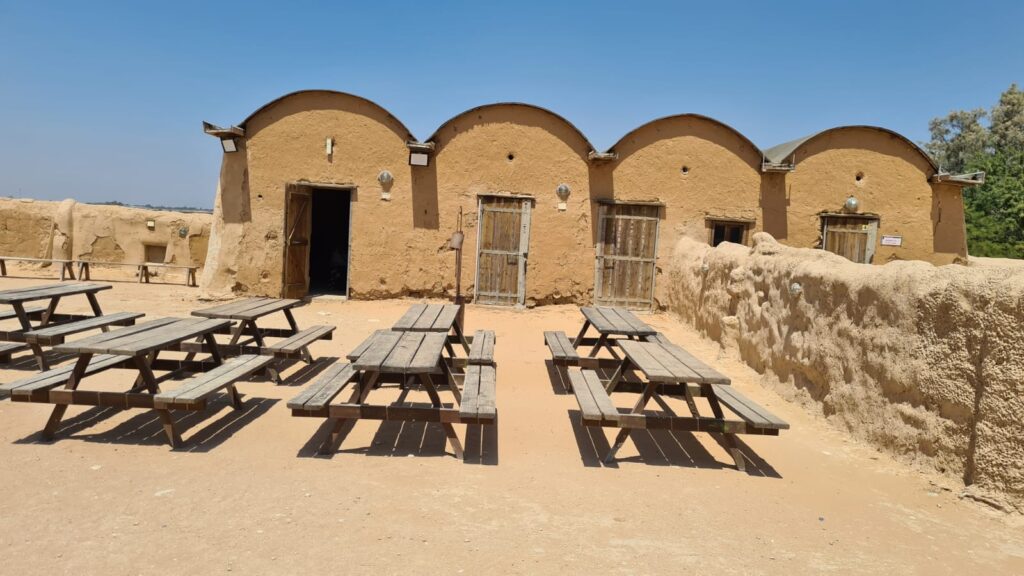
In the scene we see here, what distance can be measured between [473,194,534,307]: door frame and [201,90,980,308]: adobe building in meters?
0.03

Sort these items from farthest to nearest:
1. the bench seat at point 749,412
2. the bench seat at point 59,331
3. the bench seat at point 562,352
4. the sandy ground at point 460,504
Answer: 1. the bench seat at point 562,352
2. the bench seat at point 59,331
3. the bench seat at point 749,412
4. the sandy ground at point 460,504

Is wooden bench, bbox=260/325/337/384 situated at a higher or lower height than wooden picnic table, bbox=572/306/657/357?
lower

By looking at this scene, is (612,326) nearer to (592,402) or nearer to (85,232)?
(592,402)

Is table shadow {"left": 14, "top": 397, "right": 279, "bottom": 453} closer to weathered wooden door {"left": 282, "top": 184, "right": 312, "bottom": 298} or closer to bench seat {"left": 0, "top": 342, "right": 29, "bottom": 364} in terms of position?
bench seat {"left": 0, "top": 342, "right": 29, "bottom": 364}

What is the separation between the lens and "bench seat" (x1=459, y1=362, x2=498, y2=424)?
3.88 meters

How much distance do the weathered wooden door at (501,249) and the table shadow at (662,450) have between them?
6.03 metres

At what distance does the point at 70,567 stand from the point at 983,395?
5.04 metres

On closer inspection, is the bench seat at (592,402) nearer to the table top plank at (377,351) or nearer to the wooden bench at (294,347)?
the table top plank at (377,351)

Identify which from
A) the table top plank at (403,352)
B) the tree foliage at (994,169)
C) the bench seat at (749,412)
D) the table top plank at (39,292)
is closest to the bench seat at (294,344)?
the table top plank at (403,352)

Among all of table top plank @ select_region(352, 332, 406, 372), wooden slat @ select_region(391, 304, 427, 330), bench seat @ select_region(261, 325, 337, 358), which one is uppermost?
wooden slat @ select_region(391, 304, 427, 330)

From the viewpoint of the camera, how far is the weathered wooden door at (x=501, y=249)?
10.9 meters

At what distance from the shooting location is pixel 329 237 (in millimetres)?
15711

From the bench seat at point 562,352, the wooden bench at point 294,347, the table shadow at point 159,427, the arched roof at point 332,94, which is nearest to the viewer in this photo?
the table shadow at point 159,427

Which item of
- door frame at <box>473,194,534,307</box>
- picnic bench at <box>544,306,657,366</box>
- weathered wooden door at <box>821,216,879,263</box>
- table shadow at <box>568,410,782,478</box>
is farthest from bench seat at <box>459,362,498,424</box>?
weathered wooden door at <box>821,216,879,263</box>
